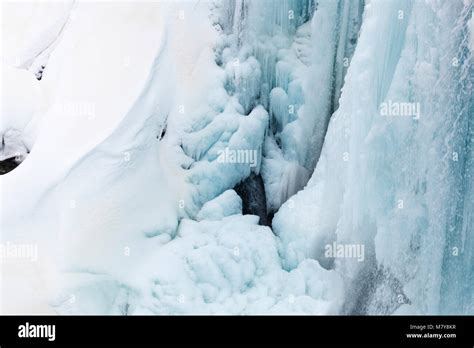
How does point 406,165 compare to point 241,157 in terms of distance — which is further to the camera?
point 241,157

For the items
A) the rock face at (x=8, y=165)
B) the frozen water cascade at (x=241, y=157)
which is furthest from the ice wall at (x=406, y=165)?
the rock face at (x=8, y=165)

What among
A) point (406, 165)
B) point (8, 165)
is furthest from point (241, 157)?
point (8, 165)

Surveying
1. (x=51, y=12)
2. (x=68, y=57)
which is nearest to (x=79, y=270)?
(x=68, y=57)

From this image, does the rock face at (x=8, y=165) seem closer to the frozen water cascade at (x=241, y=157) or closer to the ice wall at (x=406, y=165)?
the frozen water cascade at (x=241, y=157)

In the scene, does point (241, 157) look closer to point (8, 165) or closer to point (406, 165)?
point (406, 165)

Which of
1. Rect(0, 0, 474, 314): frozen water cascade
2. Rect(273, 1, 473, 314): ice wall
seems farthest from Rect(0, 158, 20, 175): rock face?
Rect(273, 1, 473, 314): ice wall

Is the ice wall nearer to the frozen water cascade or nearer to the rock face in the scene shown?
the frozen water cascade
